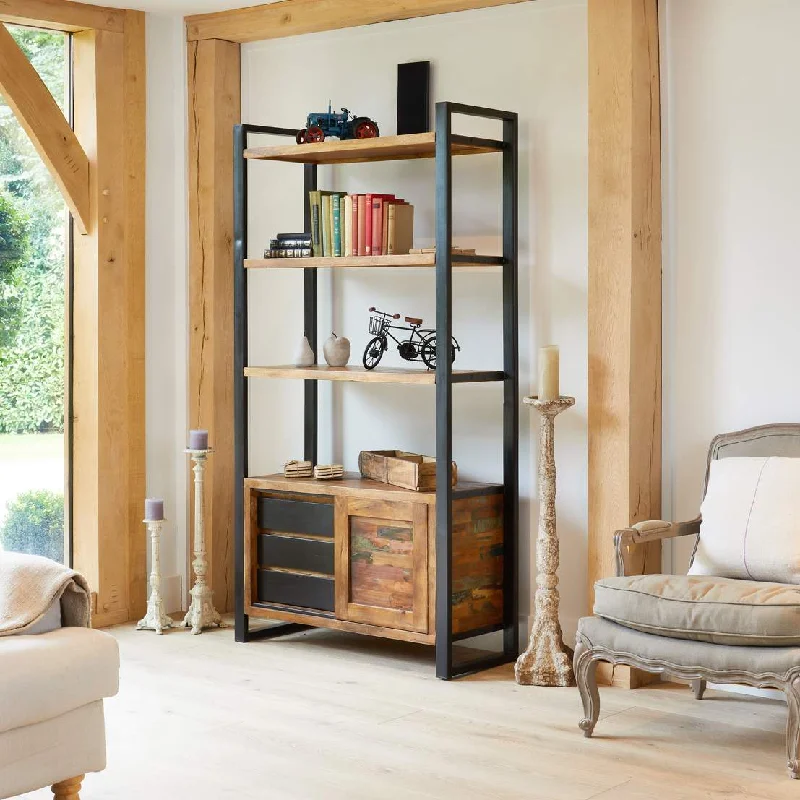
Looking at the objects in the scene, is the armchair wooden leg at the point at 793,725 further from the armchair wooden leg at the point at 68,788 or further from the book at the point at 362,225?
the book at the point at 362,225

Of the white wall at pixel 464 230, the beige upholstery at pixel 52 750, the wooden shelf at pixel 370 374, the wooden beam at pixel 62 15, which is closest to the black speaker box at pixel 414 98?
the white wall at pixel 464 230

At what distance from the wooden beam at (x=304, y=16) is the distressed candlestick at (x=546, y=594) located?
1.59 meters

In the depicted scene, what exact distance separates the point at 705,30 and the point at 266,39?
2.01 m

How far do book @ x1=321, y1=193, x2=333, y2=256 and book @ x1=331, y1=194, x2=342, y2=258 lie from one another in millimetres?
26

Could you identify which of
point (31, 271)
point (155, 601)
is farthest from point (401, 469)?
point (31, 271)

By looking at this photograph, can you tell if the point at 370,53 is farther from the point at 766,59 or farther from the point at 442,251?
the point at 766,59

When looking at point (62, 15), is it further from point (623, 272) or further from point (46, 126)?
point (623, 272)

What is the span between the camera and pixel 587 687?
3805mm

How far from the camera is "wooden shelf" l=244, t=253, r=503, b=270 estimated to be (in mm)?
4453

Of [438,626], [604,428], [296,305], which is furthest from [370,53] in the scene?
[438,626]

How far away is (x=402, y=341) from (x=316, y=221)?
23.3 inches

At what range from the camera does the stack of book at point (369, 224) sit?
466cm

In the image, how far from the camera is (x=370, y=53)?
519cm

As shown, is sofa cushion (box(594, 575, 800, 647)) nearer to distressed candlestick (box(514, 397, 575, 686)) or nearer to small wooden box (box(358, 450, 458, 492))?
distressed candlestick (box(514, 397, 575, 686))
